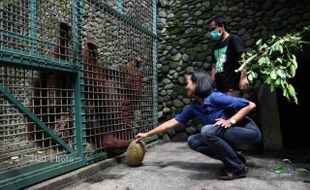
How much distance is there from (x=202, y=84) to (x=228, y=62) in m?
0.93

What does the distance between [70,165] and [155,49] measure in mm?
3258

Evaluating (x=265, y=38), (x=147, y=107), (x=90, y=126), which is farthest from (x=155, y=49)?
(x=90, y=126)

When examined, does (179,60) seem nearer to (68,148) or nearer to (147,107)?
(147,107)

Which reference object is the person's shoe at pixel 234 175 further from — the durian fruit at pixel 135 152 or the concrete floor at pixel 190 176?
the durian fruit at pixel 135 152

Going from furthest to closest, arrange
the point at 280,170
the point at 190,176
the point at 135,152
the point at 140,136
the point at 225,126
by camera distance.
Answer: the point at 135,152 → the point at 140,136 → the point at 280,170 → the point at 190,176 → the point at 225,126

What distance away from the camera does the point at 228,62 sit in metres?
3.91

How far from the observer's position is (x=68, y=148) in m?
3.23

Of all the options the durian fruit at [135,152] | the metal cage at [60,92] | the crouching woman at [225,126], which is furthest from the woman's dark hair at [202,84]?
the metal cage at [60,92]

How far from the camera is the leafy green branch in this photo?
3.09 metres

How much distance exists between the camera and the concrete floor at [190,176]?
9.29 ft

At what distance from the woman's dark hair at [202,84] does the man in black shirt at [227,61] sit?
0.70 m

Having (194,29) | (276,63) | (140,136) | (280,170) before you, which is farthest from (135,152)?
(194,29)

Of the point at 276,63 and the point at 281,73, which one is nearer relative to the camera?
the point at 281,73

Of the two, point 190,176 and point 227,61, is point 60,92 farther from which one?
point 227,61
